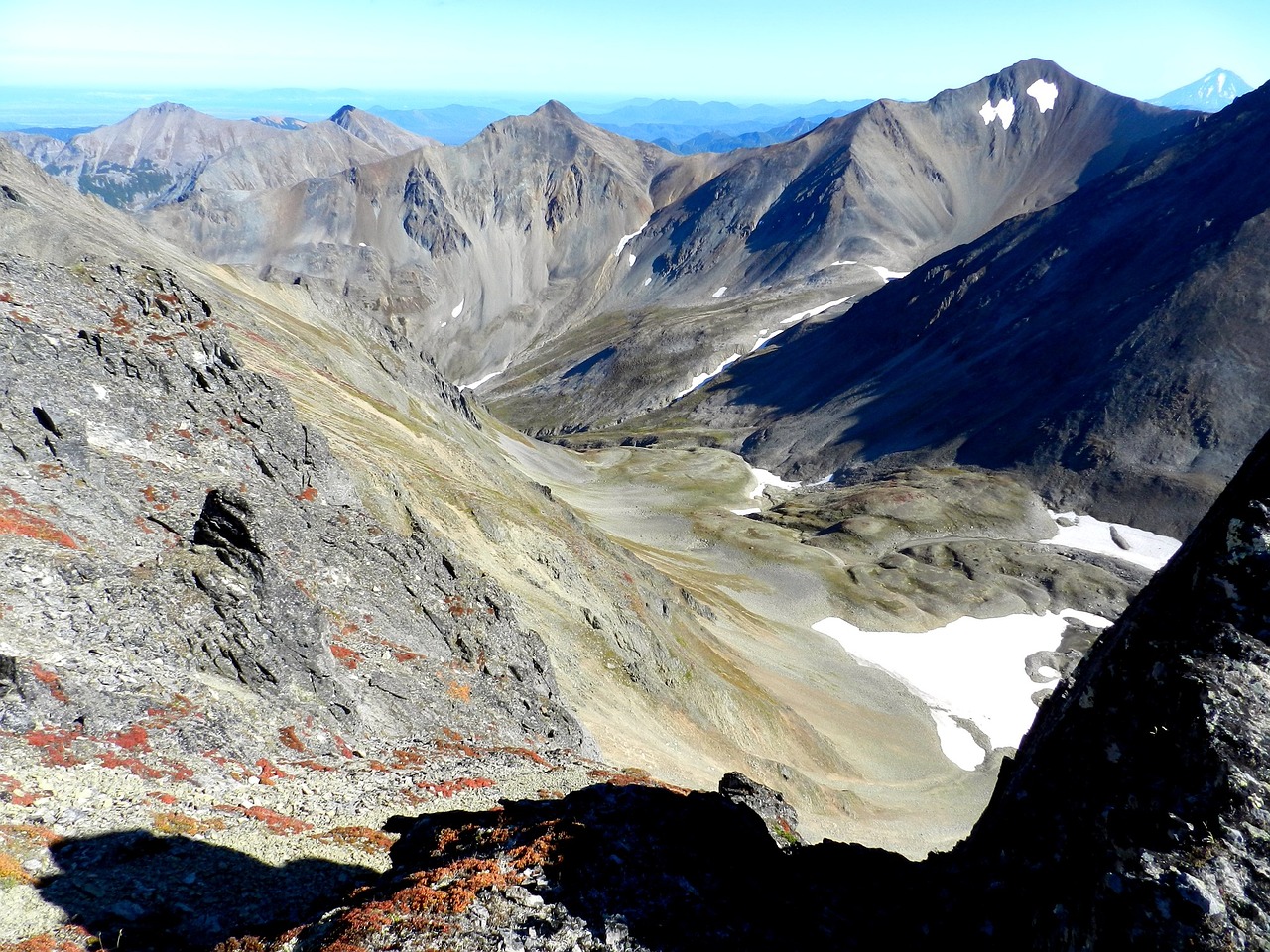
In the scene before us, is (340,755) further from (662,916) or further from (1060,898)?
(1060,898)

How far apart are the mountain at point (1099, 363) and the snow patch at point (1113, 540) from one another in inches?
135

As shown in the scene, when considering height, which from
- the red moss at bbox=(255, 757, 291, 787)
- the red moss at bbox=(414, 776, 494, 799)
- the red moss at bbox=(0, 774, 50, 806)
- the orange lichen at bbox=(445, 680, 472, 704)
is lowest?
the orange lichen at bbox=(445, 680, 472, 704)

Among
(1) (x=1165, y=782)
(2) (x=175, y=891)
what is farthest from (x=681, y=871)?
(2) (x=175, y=891)

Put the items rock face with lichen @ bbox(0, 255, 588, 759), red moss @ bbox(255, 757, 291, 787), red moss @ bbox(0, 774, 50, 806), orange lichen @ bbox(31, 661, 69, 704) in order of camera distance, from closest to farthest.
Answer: red moss @ bbox(0, 774, 50, 806), orange lichen @ bbox(31, 661, 69, 704), red moss @ bbox(255, 757, 291, 787), rock face with lichen @ bbox(0, 255, 588, 759)

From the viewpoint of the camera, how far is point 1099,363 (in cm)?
14812

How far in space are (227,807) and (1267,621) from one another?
20642 millimetres

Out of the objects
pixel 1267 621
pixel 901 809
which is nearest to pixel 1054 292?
pixel 901 809

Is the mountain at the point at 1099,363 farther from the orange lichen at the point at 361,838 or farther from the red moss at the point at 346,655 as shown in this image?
the orange lichen at the point at 361,838

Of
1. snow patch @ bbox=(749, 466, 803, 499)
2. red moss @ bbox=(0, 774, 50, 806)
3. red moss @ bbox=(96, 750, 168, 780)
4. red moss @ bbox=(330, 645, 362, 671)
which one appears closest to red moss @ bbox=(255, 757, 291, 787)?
red moss @ bbox=(96, 750, 168, 780)

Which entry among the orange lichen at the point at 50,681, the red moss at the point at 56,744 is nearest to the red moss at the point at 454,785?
the red moss at the point at 56,744

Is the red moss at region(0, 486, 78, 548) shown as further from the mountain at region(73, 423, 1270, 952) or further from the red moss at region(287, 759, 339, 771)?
the mountain at region(73, 423, 1270, 952)

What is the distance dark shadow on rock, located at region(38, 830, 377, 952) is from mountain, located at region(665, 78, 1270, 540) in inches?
5707

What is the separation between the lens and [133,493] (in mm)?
24906

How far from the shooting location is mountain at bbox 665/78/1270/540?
433 ft
